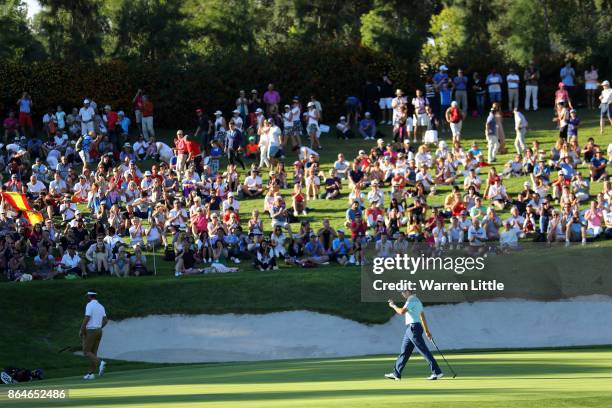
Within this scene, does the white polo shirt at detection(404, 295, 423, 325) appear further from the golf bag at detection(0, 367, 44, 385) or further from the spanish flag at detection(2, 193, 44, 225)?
the spanish flag at detection(2, 193, 44, 225)

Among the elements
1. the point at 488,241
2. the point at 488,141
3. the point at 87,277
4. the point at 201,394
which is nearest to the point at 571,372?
the point at 201,394

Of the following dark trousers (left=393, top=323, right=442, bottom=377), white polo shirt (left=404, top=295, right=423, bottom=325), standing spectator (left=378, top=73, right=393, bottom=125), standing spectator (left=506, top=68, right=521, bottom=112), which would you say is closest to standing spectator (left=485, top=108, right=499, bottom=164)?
standing spectator (left=506, top=68, right=521, bottom=112)

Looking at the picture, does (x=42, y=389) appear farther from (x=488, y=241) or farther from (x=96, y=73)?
(x=96, y=73)

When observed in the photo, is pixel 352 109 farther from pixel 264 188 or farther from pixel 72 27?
pixel 72 27

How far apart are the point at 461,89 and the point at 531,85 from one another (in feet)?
10.6

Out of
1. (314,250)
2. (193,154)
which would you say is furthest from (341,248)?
(193,154)

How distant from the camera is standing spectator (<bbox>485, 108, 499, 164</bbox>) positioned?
128 ft

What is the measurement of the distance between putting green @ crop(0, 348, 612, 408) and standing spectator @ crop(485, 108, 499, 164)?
17.3 m

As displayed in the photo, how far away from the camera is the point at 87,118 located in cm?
4241

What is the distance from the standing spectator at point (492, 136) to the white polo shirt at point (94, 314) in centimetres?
2057

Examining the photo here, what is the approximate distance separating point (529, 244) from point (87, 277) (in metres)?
11.2

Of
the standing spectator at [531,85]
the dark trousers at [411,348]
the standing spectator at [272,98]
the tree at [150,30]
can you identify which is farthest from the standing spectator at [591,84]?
the dark trousers at [411,348]

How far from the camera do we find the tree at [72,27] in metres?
49.1

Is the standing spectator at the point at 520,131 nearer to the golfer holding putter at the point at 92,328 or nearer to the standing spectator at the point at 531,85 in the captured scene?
the standing spectator at the point at 531,85
